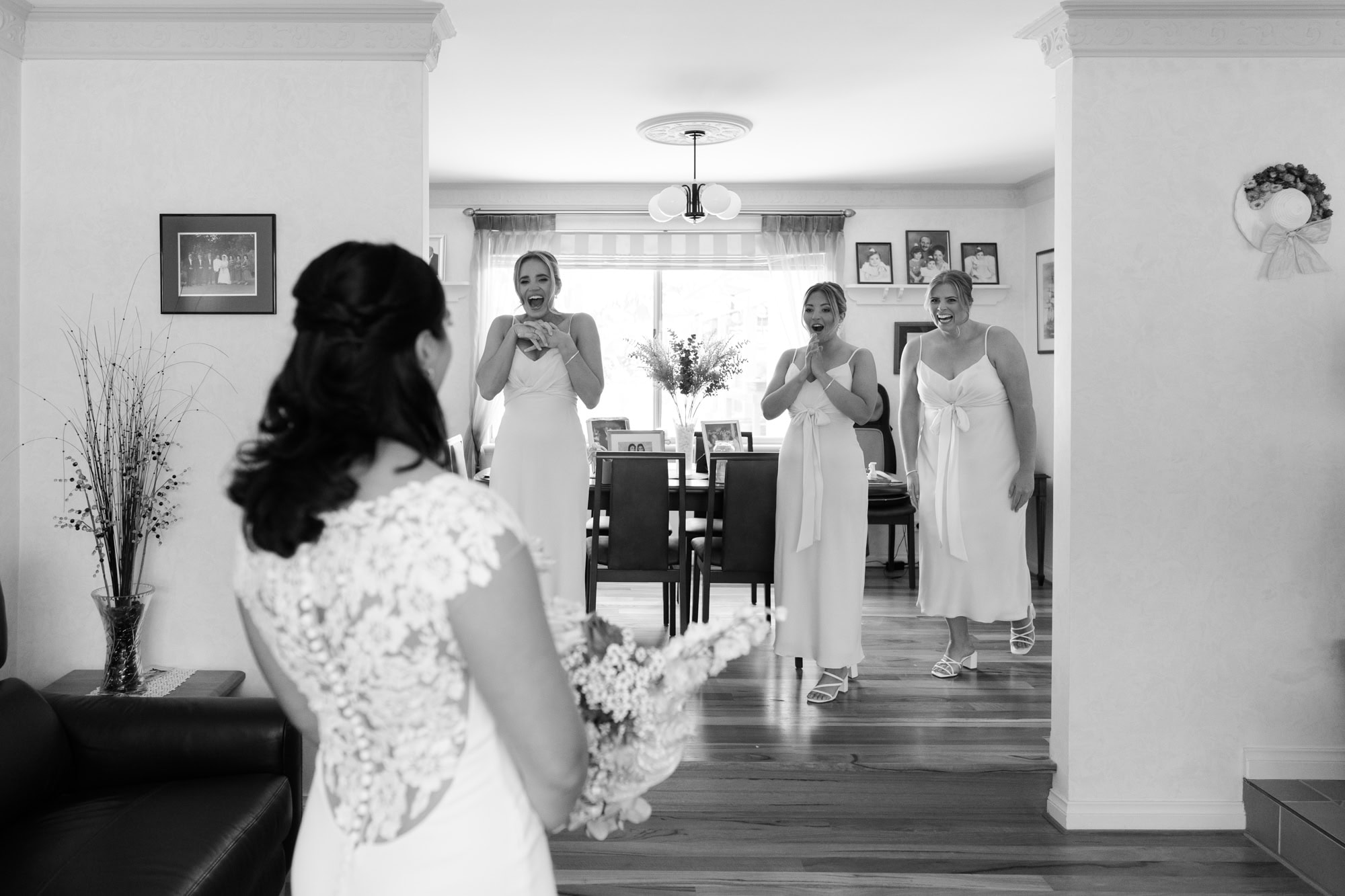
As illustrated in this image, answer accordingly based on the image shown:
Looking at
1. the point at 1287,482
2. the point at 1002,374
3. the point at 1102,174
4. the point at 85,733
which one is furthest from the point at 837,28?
the point at 85,733

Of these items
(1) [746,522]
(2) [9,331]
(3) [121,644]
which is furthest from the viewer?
(1) [746,522]

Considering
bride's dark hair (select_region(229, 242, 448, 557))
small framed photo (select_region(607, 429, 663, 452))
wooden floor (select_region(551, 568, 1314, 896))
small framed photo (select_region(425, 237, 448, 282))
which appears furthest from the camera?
small framed photo (select_region(425, 237, 448, 282))

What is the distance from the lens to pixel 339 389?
1102mm

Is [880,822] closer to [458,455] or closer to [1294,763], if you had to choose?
[1294,763]

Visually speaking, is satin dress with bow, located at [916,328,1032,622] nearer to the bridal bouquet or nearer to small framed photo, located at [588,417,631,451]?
small framed photo, located at [588,417,631,451]

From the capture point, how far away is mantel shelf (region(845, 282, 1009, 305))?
7270 millimetres

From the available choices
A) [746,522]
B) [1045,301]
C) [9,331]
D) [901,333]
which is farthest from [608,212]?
[9,331]

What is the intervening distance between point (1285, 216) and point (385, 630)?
3.04m

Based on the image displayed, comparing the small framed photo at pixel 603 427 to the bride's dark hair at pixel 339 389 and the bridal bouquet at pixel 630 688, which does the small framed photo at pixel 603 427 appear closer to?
the bridal bouquet at pixel 630 688

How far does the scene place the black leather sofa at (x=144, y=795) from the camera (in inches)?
81.6

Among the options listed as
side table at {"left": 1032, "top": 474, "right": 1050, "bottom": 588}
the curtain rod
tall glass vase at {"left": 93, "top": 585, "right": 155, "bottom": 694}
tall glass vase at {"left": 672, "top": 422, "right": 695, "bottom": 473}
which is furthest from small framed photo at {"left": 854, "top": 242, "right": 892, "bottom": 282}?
tall glass vase at {"left": 93, "top": 585, "right": 155, "bottom": 694}

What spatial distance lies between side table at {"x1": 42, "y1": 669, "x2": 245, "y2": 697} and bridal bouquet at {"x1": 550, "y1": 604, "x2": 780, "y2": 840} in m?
2.11

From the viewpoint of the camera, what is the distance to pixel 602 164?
6570mm

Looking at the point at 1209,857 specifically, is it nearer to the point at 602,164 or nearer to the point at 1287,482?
the point at 1287,482
